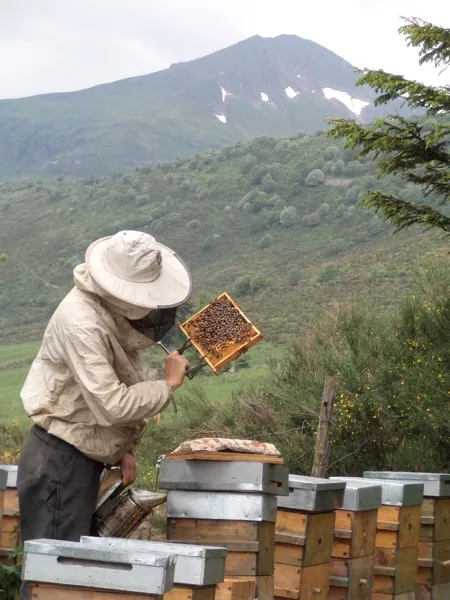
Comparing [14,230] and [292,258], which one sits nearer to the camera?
[292,258]

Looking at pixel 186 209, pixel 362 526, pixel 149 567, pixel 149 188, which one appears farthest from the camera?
pixel 149 188

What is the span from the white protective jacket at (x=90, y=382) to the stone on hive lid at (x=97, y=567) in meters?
0.92

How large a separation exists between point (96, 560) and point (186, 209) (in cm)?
7618

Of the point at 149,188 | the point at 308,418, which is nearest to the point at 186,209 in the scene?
the point at 149,188

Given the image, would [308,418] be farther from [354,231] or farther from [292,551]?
[354,231]

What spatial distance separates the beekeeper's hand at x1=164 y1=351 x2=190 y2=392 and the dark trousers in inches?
22.7

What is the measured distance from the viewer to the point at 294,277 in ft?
182

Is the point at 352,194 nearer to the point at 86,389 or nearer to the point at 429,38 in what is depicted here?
the point at 429,38

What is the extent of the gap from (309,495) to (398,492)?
1.10 metres

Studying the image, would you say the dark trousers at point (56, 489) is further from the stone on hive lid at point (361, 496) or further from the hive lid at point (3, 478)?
the stone on hive lid at point (361, 496)

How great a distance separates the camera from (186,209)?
7950 cm

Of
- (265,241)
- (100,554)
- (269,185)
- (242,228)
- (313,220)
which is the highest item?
→ (100,554)

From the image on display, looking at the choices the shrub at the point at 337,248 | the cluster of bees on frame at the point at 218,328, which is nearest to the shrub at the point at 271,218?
the shrub at the point at 337,248

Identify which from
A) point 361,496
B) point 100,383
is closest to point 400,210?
point 361,496
